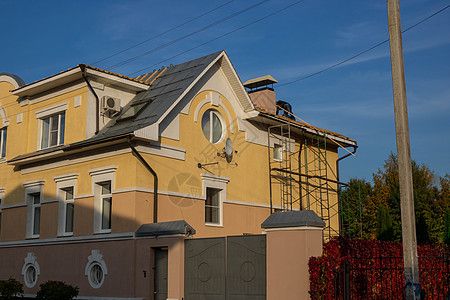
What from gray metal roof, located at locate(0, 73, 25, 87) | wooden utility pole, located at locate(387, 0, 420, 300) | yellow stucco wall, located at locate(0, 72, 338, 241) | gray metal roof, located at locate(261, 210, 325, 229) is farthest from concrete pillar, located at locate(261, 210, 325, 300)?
gray metal roof, located at locate(0, 73, 25, 87)

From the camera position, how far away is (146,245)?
17266 millimetres

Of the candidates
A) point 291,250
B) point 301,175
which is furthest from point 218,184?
point 291,250

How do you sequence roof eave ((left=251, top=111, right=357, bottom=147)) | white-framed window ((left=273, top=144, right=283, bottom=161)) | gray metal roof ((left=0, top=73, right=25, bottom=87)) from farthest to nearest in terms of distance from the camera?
white-framed window ((left=273, top=144, right=283, bottom=161)) → gray metal roof ((left=0, top=73, right=25, bottom=87)) → roof eave ((left=251, top=111, right=357, bottom=147))

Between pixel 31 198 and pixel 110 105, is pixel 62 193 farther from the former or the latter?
pixel 110 105

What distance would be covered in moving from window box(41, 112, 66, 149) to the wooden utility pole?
50.8ft

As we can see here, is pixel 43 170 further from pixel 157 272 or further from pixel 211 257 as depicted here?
pixel 211 257

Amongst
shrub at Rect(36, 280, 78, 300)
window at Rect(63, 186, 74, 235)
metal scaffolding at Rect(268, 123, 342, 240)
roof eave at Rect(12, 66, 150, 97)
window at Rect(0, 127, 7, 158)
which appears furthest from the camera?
window at Rect(0, 127, 7, 158)

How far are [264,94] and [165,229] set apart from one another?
1198 cm

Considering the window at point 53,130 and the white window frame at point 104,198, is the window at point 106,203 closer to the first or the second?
the white window frame at point 104,198

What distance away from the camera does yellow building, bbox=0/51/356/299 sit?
18.5 m

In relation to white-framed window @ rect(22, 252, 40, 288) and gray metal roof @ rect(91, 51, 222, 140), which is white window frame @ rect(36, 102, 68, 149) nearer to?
gray metal roof @ rect(91, 51, 222, 140)

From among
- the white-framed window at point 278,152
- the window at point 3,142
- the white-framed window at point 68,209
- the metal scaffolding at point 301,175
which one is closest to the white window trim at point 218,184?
the metal scaffolding at point 301,175

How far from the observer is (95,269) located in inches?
752

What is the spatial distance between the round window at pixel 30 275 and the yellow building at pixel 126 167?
1.7 inches
